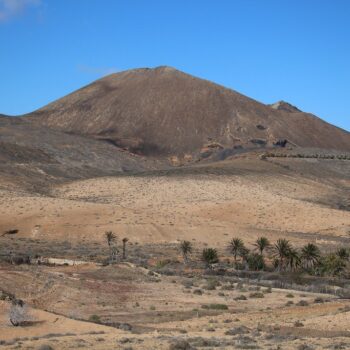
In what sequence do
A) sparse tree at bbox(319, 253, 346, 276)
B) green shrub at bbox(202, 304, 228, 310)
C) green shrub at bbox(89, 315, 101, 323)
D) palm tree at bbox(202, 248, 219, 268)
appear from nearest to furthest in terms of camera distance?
green shrub at bbox(89, 315, 101, 323) → green shrub at bbox(202, 304, 228, 310) → sparse tree at bbox(319, 253, 346, 276) → palm tree at bbox(202, 248, 219, 268)

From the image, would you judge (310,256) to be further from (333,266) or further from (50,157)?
(50,157)

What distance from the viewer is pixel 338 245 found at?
6500 centimetres

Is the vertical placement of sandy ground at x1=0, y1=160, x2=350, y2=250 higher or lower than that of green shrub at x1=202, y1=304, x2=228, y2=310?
higher

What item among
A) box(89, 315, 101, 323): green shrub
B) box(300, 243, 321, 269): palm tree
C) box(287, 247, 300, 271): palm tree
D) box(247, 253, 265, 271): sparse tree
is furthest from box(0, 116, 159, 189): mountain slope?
box(89, 315, 101, 323): green shrub

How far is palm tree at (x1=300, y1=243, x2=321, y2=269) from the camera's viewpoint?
48531 millimetres

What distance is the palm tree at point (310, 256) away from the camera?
159 ft

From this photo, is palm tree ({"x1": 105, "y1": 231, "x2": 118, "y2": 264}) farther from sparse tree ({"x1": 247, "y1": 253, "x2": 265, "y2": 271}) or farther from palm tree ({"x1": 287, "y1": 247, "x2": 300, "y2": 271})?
palm tree ({"x1": 287, "y1": 247, "x2": 300, "y2": 271})

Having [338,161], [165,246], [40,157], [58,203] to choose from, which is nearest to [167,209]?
[58,203]

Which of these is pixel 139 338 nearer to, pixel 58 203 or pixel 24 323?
pixel 24 323

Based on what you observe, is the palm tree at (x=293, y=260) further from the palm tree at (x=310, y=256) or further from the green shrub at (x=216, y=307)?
the green shrub at (x=216, y=307)

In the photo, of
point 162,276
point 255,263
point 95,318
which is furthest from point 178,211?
point 95,318

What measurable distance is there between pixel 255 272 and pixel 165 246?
56.4 feet

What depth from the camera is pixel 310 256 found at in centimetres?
4884

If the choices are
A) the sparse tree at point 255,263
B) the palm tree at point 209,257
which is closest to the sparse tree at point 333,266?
the sparse tree at point 255,263
